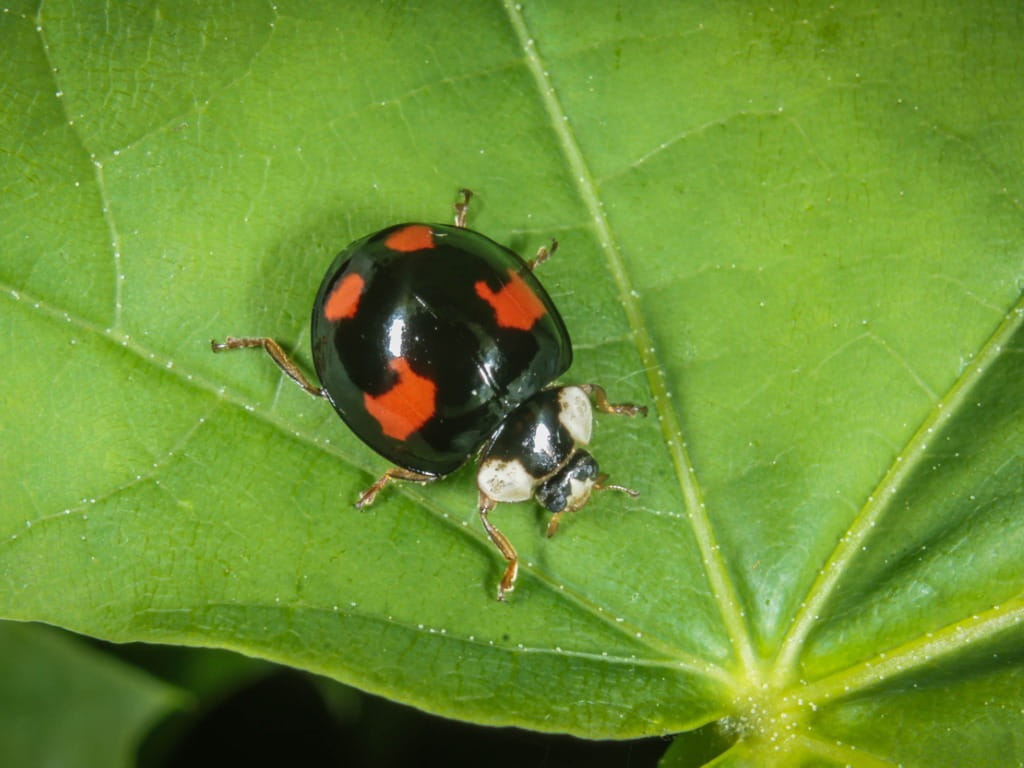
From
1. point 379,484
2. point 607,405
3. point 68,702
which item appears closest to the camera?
point 379,484

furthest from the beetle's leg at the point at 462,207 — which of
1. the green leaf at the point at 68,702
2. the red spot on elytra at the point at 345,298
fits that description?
the green leaf at the point at 68,702

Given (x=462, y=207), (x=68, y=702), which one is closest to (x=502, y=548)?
(x=462, y=207)

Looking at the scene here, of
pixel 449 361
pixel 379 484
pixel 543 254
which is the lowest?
pixel 379 484

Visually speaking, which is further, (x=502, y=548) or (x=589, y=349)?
(x=589, y=349)

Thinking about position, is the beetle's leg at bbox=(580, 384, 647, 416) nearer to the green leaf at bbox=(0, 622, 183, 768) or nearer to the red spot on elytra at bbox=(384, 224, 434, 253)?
the red spot on elytra at bbox=(384, 224, 434, 253)

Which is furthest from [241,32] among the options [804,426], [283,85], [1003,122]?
[1003,122]

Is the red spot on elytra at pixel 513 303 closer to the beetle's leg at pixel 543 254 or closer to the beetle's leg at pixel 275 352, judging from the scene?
the beetle's leg at pixel 543 254

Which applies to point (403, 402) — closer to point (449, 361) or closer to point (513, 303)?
point (449, 361)

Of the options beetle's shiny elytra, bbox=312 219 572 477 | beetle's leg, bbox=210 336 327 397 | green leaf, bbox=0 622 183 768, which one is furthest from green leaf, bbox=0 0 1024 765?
green leaf, bbox=0 622 183 768

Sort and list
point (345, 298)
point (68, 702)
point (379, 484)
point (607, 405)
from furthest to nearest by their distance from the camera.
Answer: point (68, 702), point (607, 405), point (379, 484), point (345, 298)
